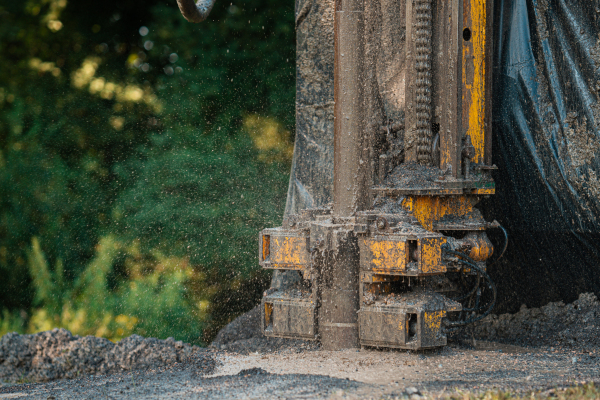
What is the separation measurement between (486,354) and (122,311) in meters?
4.70

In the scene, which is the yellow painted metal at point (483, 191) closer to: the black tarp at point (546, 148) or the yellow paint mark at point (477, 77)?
the yellow paint mark at point (477, 77)

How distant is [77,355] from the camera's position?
4.99 meters

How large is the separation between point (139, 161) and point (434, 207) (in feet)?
15.9

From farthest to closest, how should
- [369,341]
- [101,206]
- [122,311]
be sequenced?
[101,206] < [122,311] < [369,341]

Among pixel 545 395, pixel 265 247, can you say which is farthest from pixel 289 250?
pixel 545 395

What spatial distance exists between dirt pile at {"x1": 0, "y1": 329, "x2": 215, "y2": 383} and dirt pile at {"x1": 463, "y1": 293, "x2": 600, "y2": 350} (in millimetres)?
2132

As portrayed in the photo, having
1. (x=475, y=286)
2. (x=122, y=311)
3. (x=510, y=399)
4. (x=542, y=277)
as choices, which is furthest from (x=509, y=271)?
(x=122, y=311)

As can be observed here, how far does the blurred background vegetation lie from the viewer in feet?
26.4

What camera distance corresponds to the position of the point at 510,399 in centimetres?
310

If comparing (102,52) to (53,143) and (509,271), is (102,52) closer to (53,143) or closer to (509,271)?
(53,143)

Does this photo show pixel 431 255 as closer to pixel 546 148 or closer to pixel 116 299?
pixel 546 148

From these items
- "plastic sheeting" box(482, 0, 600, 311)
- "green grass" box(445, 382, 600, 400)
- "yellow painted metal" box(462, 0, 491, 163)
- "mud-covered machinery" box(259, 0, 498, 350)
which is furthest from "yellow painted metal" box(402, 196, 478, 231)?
"green grass" box(445, 382, 600, 400)

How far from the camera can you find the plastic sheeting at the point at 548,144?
4.70 metres

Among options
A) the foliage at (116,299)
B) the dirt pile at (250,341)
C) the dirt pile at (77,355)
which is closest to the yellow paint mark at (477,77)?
the dirt pile at (250,341)
